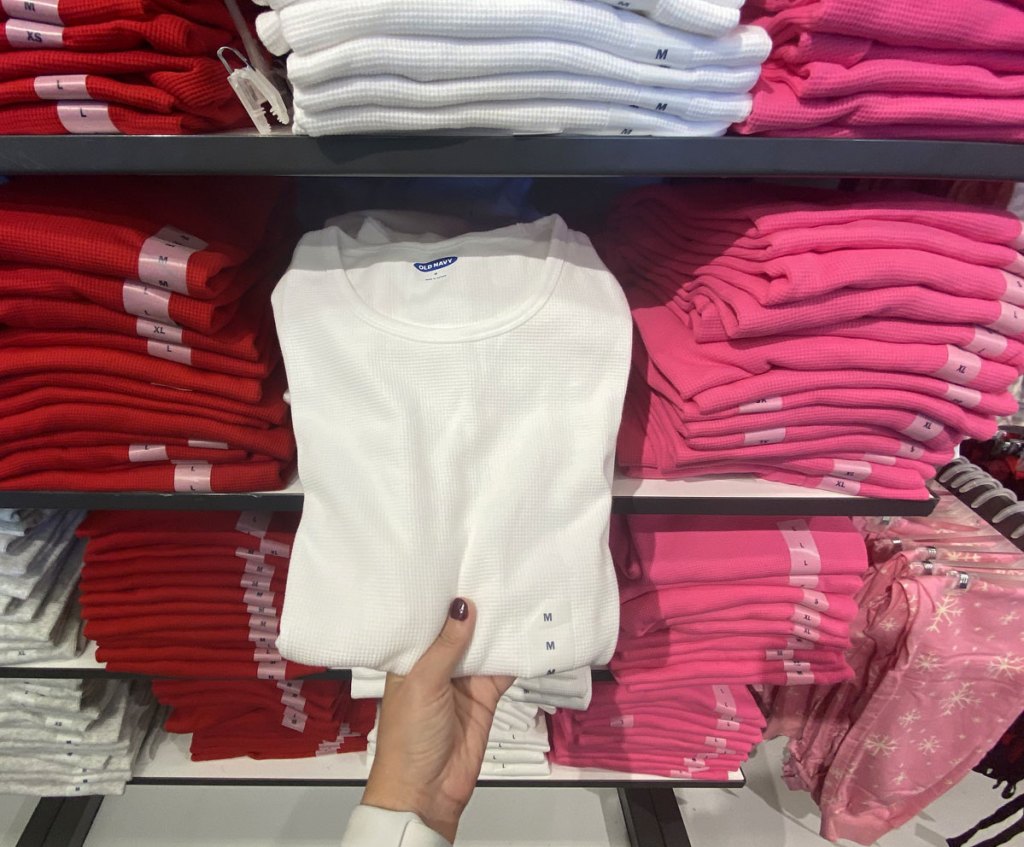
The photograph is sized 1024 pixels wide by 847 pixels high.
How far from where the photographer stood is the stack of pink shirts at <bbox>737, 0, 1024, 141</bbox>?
0.54 m

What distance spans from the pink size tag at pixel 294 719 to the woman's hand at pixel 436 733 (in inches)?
17.0

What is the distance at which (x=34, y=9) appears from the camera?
0.54 metres

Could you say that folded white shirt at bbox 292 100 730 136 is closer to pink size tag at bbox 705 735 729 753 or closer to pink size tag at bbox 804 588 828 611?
pink size tag at bbox 804 588 828 611

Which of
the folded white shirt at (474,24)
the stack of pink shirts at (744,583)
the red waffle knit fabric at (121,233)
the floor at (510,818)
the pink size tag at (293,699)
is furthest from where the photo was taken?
the floor at (510,818)

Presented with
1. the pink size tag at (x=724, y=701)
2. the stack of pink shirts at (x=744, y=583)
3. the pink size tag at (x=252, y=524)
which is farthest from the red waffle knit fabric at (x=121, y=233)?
the pink size tag at (x=724, y=701)

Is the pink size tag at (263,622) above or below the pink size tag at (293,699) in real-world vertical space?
above

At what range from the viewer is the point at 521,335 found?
683mm

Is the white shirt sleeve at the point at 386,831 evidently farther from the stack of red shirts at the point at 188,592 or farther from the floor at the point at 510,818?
the floor at the point at 510,818

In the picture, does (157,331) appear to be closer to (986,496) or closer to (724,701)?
(724,701)

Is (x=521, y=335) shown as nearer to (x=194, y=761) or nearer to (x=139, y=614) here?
(x=139, y=614)

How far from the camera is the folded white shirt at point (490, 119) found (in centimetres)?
53

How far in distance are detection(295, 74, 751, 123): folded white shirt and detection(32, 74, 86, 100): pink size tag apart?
0.64ft

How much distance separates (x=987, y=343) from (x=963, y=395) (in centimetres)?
6

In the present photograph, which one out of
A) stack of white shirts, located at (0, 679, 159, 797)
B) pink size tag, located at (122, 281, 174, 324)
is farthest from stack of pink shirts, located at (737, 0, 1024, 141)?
→ stack of white shirts, located at (0, 679, 159, 797)
